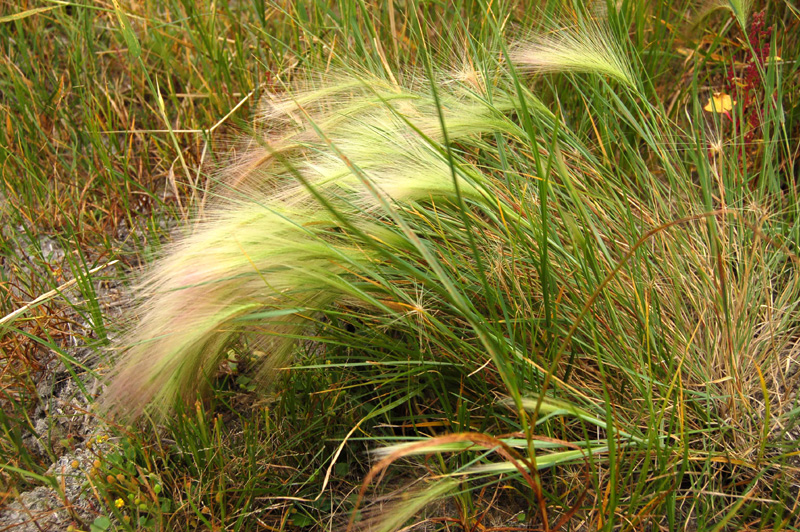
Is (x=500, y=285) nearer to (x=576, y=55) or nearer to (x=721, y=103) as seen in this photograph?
(x=576, y=55)

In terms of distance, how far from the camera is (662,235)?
1.35 m

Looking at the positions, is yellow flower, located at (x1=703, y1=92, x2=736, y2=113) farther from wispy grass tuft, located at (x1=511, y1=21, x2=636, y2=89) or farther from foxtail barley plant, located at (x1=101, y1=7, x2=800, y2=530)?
wispy grass tuft, located at (x1=511, y1=21, x2=636, y2=89)

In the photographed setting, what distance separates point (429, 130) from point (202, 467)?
80 cm

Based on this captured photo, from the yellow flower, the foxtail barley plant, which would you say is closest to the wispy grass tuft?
the foxtail barley plant

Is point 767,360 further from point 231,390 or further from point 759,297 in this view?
point 231,390

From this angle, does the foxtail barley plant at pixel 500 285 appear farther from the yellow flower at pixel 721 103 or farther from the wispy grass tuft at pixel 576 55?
the yellow flower at pixel 721 103

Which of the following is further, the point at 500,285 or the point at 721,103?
the point at 721,103

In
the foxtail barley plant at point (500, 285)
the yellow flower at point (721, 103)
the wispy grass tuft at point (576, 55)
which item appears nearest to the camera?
the foxtail barley plant at point (500, 285)

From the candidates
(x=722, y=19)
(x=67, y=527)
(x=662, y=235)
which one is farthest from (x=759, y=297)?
(x=67, y=527)

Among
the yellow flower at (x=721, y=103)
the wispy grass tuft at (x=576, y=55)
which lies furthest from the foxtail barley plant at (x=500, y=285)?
the yellow flower at (x=721, y=103)

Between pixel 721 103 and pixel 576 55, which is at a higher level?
pixel 576 55

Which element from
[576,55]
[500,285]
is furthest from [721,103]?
[500,285]

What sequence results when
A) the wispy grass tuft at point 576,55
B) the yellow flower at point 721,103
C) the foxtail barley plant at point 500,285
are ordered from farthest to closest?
the yellow flower at point 721,103, the wispy grass tuft at point 576,55, the foxtail barley plant at point 500,285

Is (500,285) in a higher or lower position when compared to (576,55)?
lower
